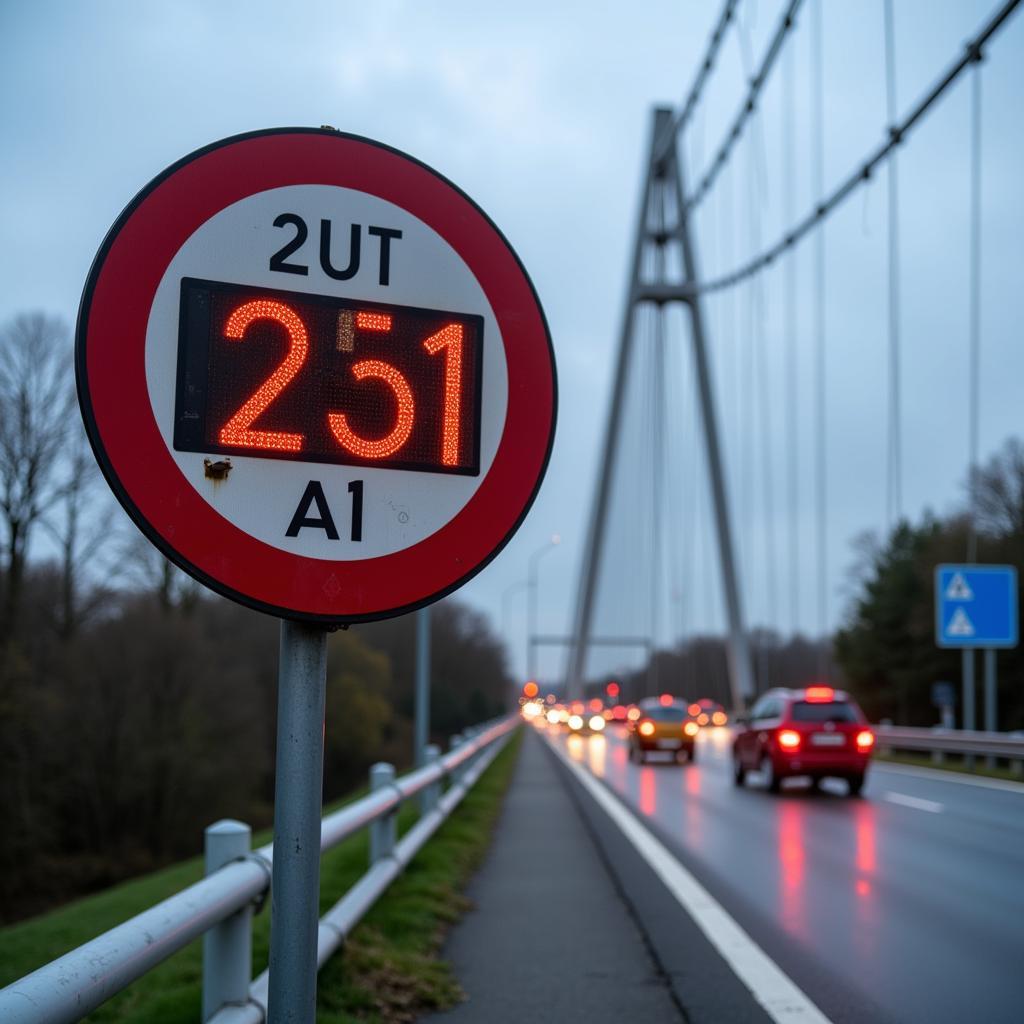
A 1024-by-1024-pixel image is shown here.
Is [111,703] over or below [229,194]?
below

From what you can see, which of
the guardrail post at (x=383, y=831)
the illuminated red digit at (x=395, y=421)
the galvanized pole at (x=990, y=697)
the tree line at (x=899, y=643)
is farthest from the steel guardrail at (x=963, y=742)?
the illuminated red digit at (x=395, y=421)

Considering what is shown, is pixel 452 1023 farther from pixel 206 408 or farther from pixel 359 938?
pixel 206 408

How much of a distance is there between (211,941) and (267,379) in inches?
83.4

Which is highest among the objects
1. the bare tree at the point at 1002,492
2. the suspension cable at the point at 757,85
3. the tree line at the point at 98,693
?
the suspension cable at the point at 757,85

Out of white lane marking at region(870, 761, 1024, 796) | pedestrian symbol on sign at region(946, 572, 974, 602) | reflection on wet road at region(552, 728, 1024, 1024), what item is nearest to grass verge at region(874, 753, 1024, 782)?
white lane marking at region(870, 761, 1024, 796)

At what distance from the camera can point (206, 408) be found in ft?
6.59

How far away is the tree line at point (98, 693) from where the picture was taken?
32.9 m

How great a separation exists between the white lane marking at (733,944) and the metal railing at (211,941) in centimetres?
176

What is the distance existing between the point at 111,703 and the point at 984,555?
95.1 feet

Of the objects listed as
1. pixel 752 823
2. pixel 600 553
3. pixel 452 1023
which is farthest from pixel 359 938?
pixel 600 553

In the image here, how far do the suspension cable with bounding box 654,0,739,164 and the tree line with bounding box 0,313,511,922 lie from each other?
16.3 m

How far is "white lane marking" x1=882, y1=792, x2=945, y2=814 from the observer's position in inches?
625

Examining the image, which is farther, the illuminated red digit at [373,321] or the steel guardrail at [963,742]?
the steel guardrail at [963,742]

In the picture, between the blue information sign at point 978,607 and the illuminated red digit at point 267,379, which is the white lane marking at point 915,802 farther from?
the illuminated red digit at point 267,379
